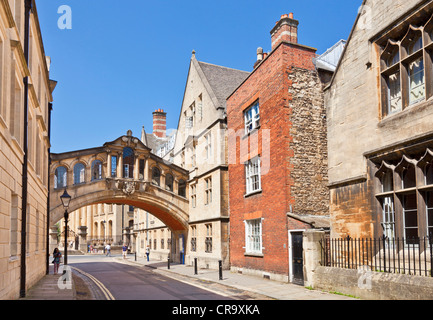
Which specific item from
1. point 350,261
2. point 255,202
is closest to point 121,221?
point 255,202

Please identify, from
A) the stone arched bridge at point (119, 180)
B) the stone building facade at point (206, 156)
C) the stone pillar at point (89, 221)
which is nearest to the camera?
the stone building facade at point (206, 156)

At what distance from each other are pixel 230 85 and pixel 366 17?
1616 cm

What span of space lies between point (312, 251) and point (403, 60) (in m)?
6.53

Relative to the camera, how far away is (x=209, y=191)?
84.9 ft

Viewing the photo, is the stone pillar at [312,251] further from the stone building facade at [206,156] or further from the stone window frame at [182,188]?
the stone window frame at [182,188]

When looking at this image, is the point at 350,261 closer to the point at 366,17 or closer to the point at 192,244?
the point at 366,17

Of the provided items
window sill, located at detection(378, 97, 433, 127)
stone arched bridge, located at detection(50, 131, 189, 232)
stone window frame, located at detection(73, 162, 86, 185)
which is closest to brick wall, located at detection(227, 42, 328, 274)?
window sill, located at detection(378, 97, 433, 127)

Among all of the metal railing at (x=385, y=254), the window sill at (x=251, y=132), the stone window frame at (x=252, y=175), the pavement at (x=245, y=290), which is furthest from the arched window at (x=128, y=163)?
the metal railing at (x=385, y=254)

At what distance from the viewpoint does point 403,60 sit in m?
11.1

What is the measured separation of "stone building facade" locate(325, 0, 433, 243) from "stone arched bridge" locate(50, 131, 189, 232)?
54.7ft

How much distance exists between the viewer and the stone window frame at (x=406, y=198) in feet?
33.6

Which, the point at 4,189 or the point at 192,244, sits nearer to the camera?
the point at 4,189

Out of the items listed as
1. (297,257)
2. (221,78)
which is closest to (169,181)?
(221,78)

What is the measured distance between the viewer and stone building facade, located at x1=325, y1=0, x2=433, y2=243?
10.4 meters
